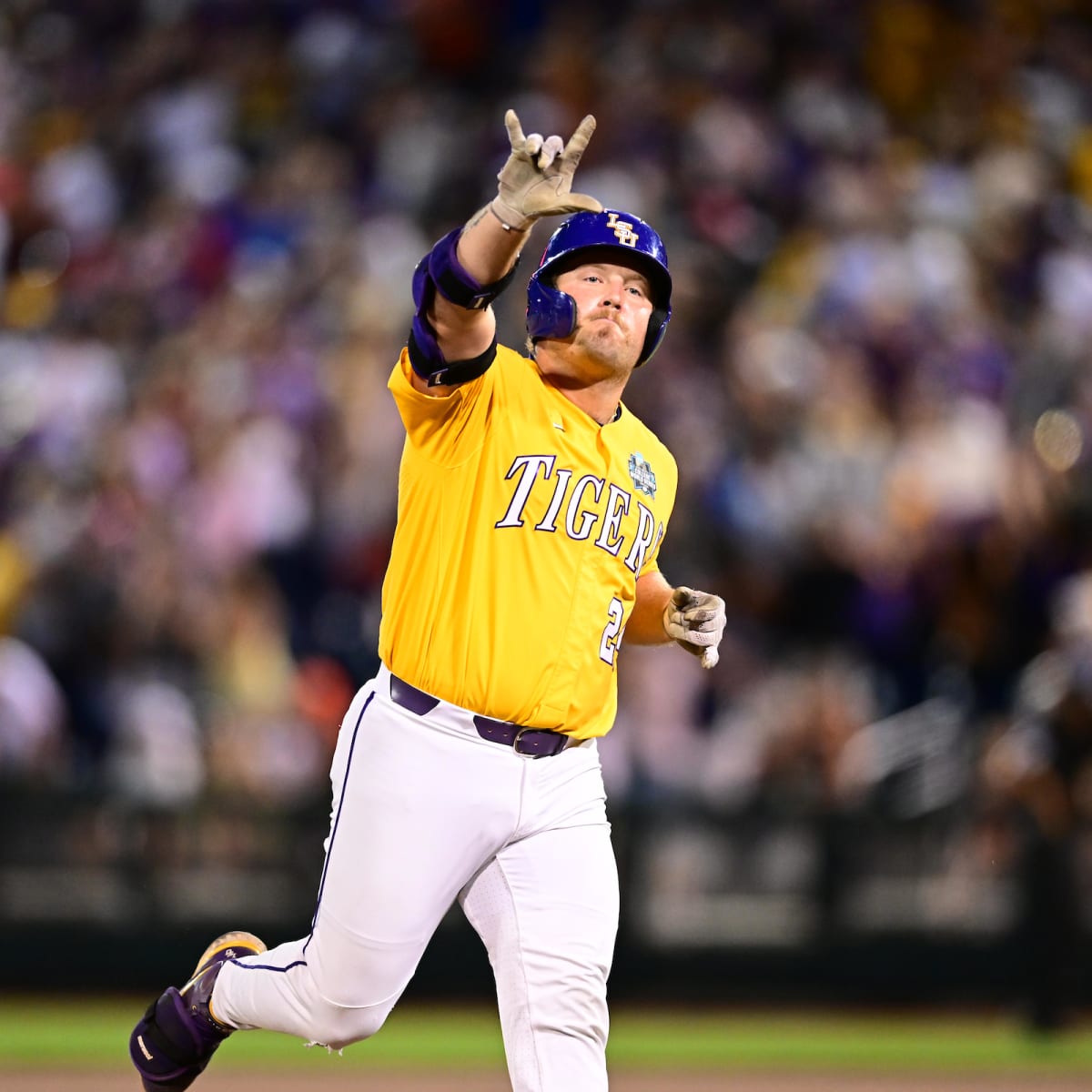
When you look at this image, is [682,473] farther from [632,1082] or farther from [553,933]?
[553,933]

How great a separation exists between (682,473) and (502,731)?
6.02 metres

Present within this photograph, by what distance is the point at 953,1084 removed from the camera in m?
7.60

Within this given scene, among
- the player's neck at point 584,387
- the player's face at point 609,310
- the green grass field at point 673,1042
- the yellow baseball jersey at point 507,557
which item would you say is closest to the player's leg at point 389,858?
the yellow baseball jersey at point 507,557

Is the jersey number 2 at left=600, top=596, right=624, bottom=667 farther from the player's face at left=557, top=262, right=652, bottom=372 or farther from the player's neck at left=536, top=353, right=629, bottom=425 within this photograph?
the player's face at left=557, top=262, right=652, bottom=372

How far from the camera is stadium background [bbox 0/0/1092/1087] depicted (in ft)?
30.4

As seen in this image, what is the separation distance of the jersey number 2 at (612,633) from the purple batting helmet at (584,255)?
0.64 metres

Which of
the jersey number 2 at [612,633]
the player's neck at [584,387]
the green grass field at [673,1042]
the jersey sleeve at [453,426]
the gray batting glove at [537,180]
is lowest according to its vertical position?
the green grass field at [673,1042]

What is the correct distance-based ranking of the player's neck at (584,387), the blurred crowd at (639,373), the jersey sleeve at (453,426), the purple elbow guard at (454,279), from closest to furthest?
the purple elbow guard at (454,279), the jersey sleeve at (453,426), the player's neck at (584,387), the blurred crowd at (639,373)

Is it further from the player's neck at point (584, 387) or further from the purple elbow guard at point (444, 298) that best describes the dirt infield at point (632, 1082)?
the purple elbow guard at point (444, 298)

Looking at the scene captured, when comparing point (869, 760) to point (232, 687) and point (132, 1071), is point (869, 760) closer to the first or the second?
point (232, 687)

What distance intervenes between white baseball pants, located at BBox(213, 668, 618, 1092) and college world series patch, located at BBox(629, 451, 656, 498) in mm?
719

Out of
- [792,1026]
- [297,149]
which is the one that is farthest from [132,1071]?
[297,149]

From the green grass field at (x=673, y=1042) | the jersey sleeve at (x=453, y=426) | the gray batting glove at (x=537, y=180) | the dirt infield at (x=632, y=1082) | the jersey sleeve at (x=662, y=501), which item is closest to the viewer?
the gray batting glove at (x=537, y=180)

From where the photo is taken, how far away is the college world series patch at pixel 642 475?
4.77 meters
